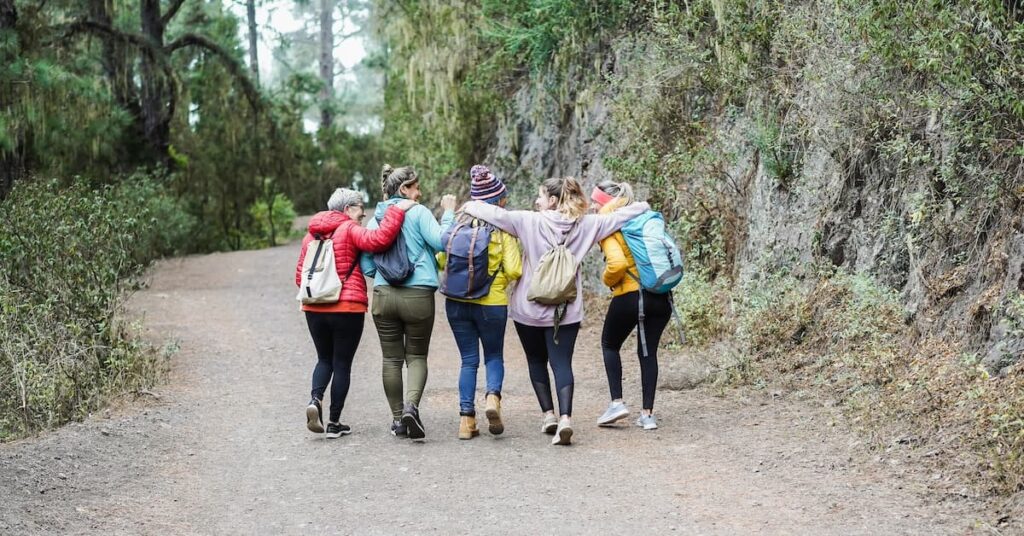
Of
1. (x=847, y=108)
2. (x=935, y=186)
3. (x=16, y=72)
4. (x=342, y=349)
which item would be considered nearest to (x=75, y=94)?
(x=16, y=72)

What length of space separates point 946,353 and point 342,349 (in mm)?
4046

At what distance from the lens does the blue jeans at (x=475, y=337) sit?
721 centimetres

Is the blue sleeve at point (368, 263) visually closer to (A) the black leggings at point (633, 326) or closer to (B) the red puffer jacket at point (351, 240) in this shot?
Result: (B) the red puffer jacket at point (351, 240)

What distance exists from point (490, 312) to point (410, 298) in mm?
538

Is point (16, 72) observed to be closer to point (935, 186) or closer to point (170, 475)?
point (170, 475)

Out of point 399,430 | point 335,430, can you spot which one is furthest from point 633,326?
point 335,430

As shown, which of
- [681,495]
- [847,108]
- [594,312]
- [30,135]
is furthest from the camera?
[30,135]

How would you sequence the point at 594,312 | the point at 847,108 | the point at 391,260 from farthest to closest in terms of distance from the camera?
the point at 594,312, the point at 847,108, the point at 391,260

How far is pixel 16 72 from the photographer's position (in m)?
12.4

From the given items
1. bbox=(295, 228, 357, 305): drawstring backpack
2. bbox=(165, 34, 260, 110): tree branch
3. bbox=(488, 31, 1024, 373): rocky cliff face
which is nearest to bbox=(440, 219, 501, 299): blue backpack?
bbox=(295, 228, 357, 305): drawstring backpack

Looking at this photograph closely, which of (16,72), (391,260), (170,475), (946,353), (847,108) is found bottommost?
(170,475)

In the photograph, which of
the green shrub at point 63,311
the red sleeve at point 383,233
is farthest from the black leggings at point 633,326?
the green shrub at point 63,311

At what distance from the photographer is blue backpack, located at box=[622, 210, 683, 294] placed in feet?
23.8

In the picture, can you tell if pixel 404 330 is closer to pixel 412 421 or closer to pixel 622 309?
pixel 412 421
